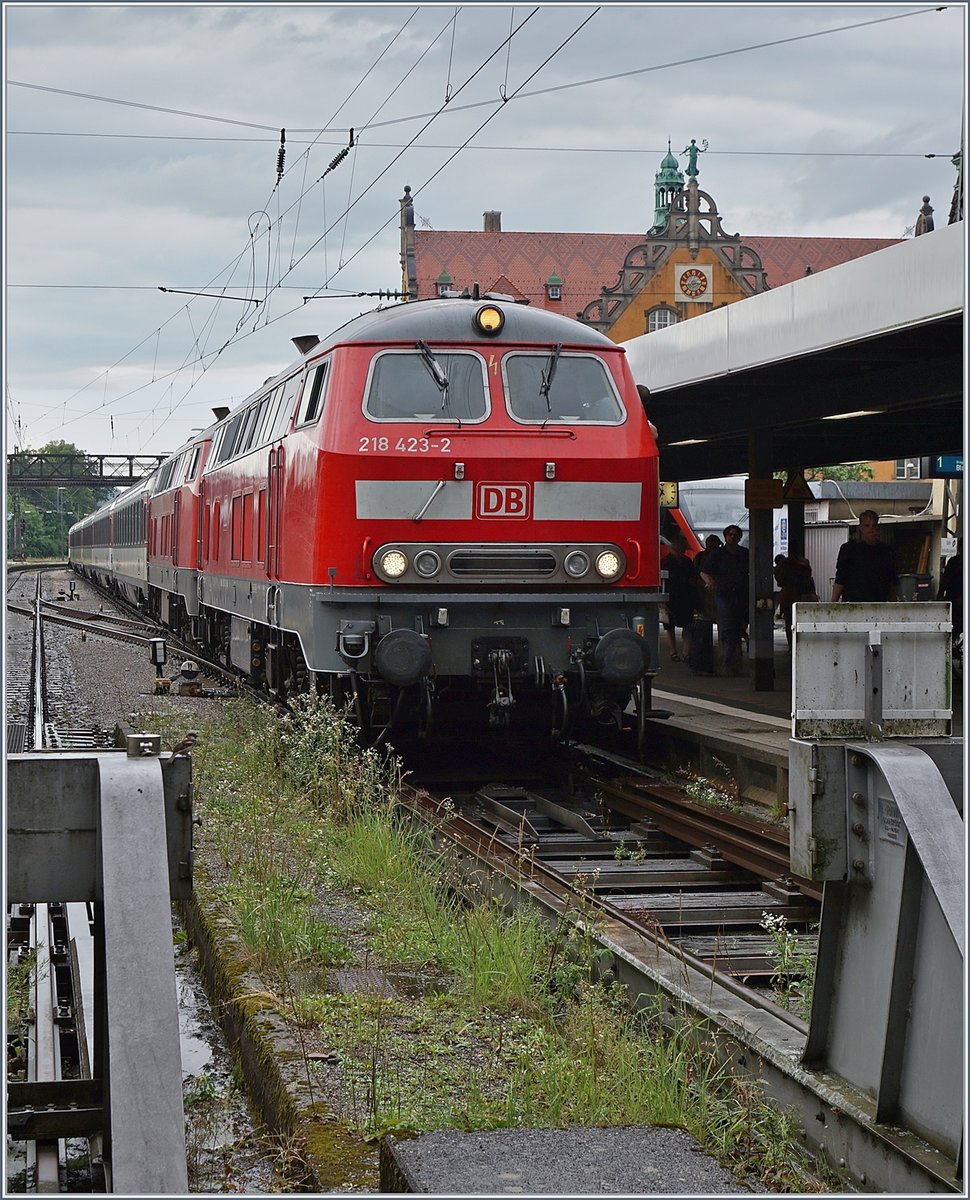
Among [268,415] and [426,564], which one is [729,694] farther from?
[426,564]

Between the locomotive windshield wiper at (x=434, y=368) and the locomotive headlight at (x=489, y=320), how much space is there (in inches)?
16.2

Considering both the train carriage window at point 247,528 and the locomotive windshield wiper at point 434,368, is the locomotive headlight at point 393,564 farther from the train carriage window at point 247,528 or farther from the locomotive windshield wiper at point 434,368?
the train carriage window at point 247,528

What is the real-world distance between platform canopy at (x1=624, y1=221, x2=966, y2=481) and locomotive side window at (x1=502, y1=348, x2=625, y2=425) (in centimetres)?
184

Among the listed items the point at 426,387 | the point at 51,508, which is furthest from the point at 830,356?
the point at 51,508

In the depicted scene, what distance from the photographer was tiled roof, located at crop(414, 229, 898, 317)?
7138 centimetres

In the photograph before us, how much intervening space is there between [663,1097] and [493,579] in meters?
6.28

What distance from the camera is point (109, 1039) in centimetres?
349

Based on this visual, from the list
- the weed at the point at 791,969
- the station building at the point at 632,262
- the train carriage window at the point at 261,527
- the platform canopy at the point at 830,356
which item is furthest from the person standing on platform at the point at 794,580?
the station building at the point at 632,262

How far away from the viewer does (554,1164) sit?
352 centimetres

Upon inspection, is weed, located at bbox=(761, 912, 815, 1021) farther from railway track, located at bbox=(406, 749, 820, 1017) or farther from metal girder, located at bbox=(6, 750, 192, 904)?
metal girder, located at bbox=(6, 750, 192, 904)

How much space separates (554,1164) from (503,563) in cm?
713

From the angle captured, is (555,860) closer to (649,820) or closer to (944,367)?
(649,820)

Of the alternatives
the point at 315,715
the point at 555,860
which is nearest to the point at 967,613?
the point at 555,860

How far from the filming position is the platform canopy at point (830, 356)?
10383 millimetres
